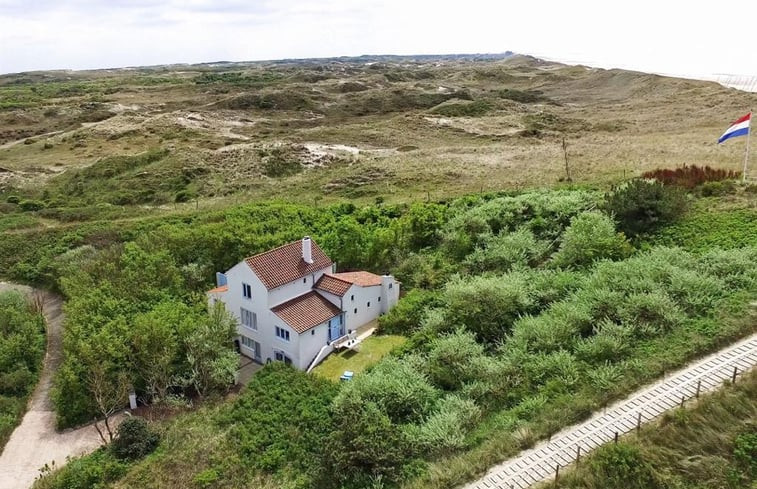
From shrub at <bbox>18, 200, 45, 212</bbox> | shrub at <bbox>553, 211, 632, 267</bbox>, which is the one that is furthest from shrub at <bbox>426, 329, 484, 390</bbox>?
shrub at <bbox>18, 200, 45, 212</bbox>

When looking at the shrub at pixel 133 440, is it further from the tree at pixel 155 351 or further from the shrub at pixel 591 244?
the shrub at pixel 591 244

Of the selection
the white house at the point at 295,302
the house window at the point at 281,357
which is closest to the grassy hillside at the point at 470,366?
the house window at the point at 281,357

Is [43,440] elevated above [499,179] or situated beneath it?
situated beneath

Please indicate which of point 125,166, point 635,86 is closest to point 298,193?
point 125,166

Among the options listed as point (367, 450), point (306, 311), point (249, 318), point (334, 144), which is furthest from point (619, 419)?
point (334, 144)

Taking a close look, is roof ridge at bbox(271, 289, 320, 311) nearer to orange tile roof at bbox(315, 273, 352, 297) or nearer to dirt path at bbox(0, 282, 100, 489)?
orange tile roof at bbox(315, 273, 352, 297)

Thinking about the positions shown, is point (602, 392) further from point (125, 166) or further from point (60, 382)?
point (125, 166)

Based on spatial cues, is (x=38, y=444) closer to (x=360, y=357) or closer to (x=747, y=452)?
(x=360, y=357)
